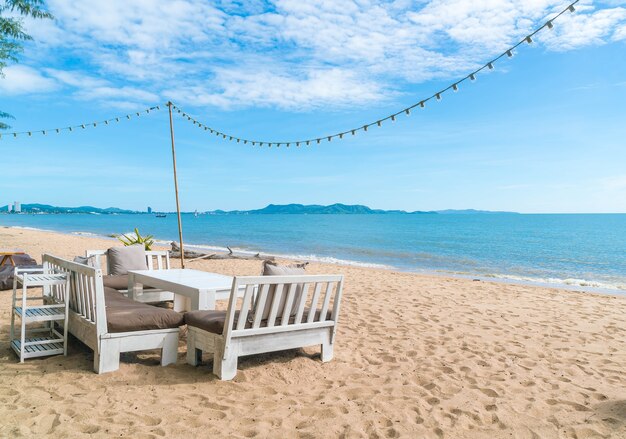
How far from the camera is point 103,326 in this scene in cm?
363

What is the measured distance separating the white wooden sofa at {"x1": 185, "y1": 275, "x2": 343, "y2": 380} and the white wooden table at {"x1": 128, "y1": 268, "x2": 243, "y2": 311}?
69 centimetres

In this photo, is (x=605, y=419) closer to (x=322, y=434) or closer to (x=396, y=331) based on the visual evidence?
(x=322, y=434)

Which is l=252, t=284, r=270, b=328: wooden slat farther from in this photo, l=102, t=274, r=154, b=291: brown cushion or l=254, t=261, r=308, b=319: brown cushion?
l=102, t=274, r=154, b=291: brown cushion

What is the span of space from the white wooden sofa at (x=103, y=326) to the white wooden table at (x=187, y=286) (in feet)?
2.06

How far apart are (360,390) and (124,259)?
168 inches

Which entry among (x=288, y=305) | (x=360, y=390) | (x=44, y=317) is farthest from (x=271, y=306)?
(x=44, y=317)

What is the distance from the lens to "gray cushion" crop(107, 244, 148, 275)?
6.50 metres

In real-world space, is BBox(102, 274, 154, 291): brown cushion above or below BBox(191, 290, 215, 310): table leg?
below

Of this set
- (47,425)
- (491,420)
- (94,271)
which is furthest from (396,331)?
(47,425)

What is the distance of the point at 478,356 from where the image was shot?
4.54 meters

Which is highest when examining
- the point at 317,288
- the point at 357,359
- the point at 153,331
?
the point at 317,288

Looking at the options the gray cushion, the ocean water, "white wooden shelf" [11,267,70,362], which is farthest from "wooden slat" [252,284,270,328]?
the ocean water

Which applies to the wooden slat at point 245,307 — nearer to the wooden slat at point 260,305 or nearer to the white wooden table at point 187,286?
the wooden slat at point 260,305

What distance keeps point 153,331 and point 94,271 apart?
662 millimetres
